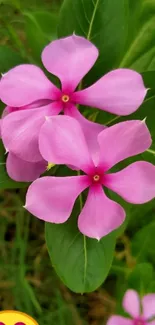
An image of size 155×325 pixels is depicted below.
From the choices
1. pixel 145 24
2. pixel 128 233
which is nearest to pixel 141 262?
pixel 128 233

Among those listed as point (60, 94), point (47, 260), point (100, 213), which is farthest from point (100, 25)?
point (47, 260)

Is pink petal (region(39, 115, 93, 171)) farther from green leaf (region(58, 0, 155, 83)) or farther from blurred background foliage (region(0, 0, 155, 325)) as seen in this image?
blurred background foliage (region(0, 0, 155, 325))

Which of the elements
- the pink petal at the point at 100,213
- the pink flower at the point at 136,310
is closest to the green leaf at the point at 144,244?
the pink flower at the point at 136,310

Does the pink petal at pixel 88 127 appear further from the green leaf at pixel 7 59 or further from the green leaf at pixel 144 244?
the green leaf at pixel 144 244

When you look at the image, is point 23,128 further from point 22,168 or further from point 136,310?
point 136,310

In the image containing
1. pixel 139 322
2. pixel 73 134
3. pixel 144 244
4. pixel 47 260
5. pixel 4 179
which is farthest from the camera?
pixel 47 260
